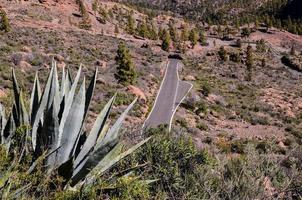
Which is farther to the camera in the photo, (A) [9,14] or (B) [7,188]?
(A) [9,14]

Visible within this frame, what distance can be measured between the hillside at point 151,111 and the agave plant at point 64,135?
0.09ft

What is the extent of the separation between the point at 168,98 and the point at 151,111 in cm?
735

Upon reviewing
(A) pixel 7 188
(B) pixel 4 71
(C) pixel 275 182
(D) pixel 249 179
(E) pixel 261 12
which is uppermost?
(A) pixel 7 188

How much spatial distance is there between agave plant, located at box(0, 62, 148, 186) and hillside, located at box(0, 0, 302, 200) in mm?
29

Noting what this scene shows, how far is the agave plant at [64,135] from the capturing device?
23.4 feet

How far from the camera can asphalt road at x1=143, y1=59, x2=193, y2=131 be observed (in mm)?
36119

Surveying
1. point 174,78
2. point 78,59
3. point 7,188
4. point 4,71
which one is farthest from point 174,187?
point 174,78

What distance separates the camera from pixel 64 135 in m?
7.52

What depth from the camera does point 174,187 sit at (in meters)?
9.52

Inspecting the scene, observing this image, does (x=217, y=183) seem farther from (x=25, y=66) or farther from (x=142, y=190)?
(x=25, y=66)

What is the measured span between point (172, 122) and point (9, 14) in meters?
46.1

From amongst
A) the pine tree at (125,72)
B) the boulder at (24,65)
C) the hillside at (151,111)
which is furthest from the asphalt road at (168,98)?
the boulder at (24,65)

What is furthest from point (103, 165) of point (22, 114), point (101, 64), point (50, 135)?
point (101, 64)

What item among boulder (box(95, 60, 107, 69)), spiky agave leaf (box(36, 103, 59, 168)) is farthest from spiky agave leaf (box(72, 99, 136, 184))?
boulder (box(95, 60, 107, 69))
